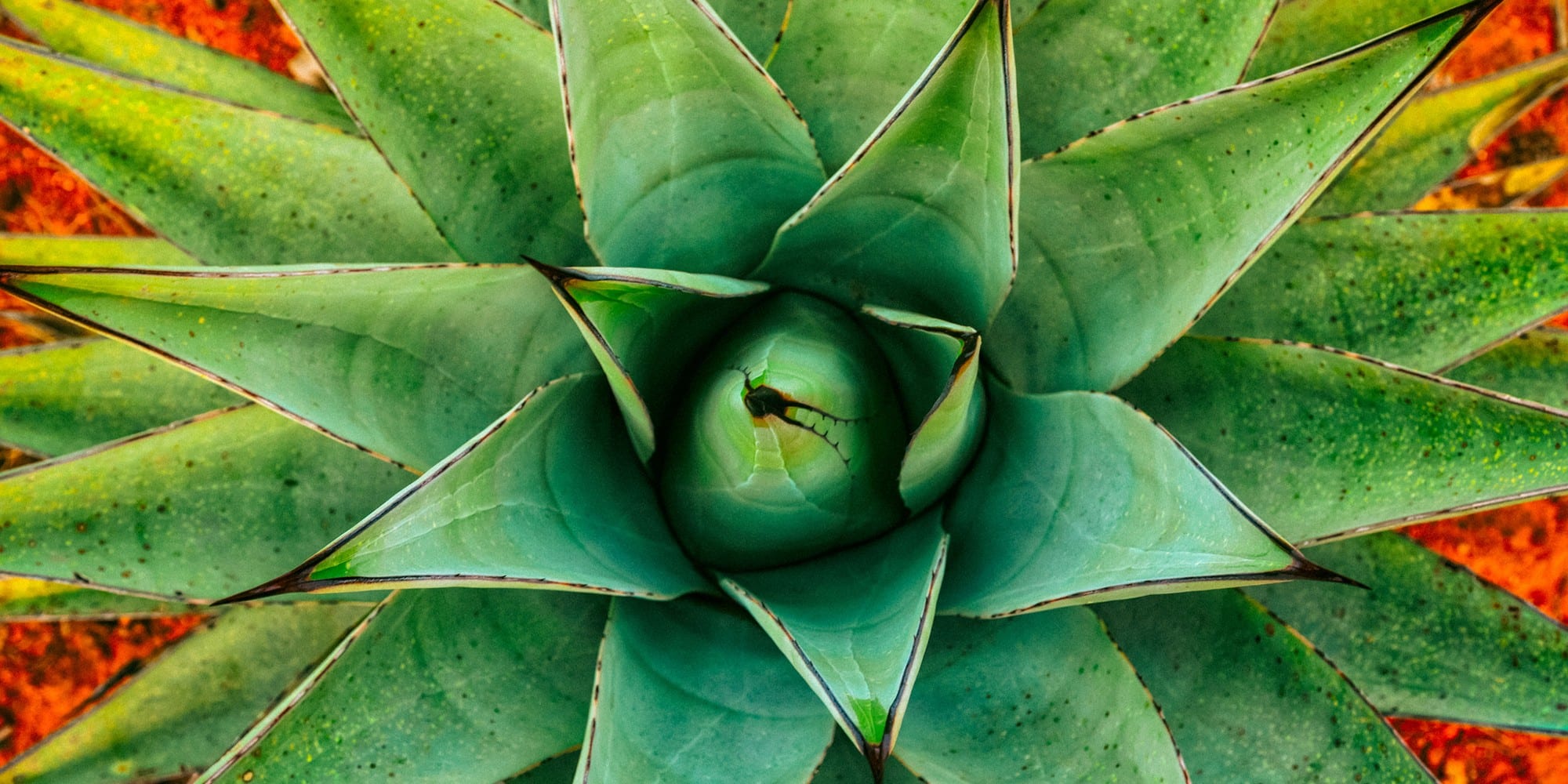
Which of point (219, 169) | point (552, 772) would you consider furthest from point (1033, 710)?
point (219, 169)

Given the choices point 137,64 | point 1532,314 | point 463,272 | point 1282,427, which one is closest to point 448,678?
point 463,272

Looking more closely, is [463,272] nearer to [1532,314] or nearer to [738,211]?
[738,211]

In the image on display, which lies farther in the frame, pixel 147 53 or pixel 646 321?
Result: pixel 147 53

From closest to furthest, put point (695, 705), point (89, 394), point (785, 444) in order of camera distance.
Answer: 1. point (785, 444)
2. point (695, 705)
3. point (89, 394)

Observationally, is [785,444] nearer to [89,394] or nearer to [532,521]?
[532,521]

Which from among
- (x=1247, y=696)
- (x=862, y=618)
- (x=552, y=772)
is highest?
(x=862, y=618)

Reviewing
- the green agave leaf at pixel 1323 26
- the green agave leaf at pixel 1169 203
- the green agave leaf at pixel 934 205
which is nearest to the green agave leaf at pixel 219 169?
the green agave leaf at pixel 934 205

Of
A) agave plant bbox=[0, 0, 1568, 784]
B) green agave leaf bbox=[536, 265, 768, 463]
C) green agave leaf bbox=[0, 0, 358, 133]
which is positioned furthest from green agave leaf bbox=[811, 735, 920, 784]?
green agave leaf bbox=[0, 0, 358, 133]

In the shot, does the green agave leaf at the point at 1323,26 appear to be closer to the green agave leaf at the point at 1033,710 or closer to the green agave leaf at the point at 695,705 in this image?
the green agave leaf at the point at 1033,710
